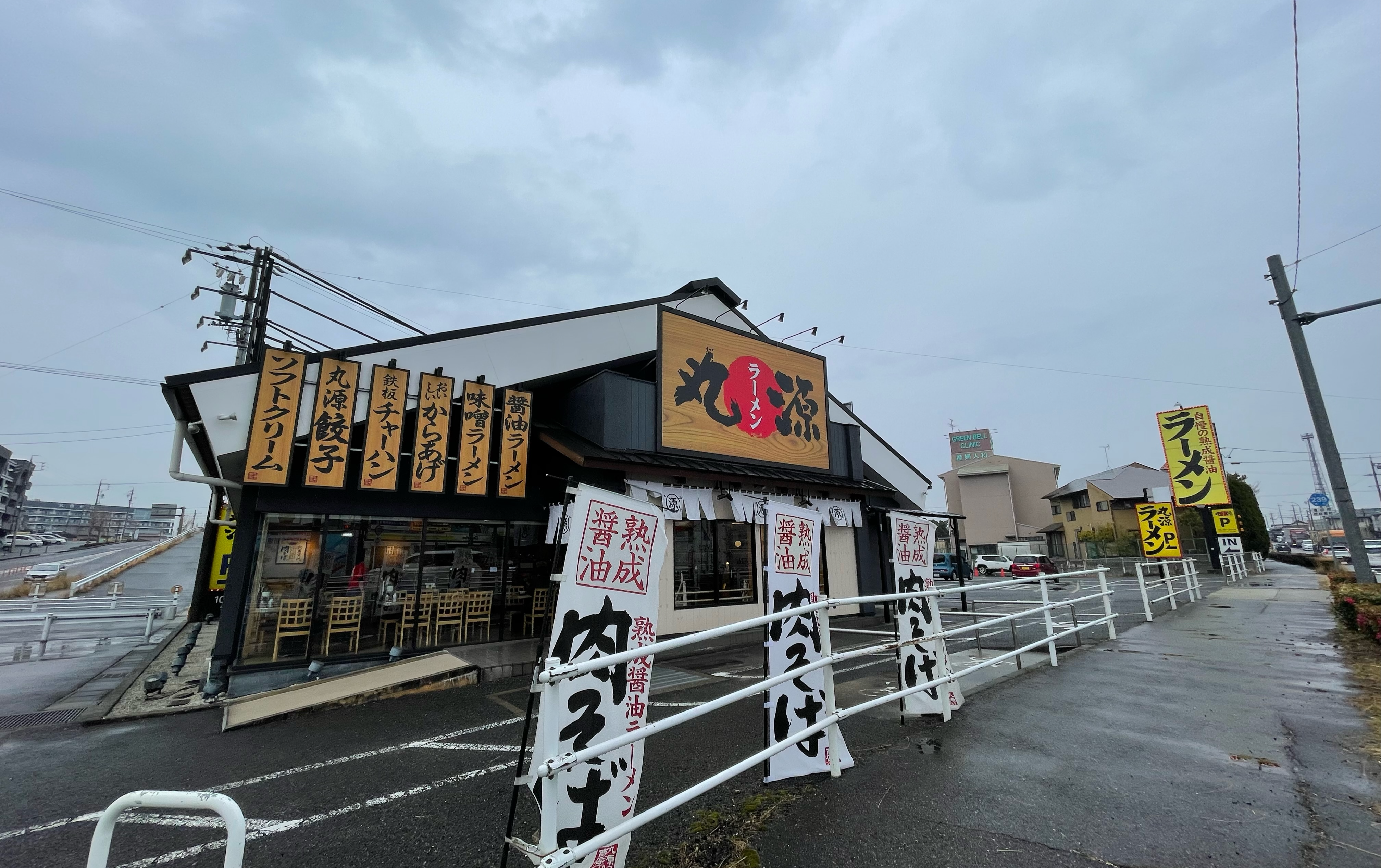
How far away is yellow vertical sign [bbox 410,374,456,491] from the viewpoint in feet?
30.3

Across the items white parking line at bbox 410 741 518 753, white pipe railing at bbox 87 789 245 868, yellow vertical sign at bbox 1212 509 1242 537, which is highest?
yellow vertical sign at bbox 1212 509 1242 537

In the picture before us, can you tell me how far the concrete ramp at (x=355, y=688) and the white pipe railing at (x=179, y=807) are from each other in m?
6.04

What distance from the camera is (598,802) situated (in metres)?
2.79

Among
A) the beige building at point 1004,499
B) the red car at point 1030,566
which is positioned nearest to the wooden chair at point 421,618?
the red car at point 1030,566

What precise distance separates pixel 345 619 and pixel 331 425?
345 cm

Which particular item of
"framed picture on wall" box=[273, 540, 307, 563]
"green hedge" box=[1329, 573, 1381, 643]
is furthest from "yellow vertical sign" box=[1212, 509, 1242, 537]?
"framed picture on wall" box=[273, 540, 307, 563]

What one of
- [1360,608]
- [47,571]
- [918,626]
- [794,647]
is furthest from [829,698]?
[47,571]

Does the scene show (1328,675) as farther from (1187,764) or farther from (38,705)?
(38,705)

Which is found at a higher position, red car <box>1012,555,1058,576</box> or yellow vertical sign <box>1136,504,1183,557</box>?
yellow vertical sign <box>1136,504,1183,557</box>

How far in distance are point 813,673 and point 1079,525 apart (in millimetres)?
51321

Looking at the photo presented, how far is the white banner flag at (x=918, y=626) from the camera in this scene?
17.0ft

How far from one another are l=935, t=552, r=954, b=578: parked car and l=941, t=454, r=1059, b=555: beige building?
71.2 ft

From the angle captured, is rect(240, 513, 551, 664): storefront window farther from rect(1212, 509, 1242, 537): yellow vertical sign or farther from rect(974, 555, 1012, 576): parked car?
rect(1212, 509, 1242, 537): yellow vertical sign

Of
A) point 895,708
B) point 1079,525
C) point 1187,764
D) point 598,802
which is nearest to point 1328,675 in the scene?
point 1187,764
